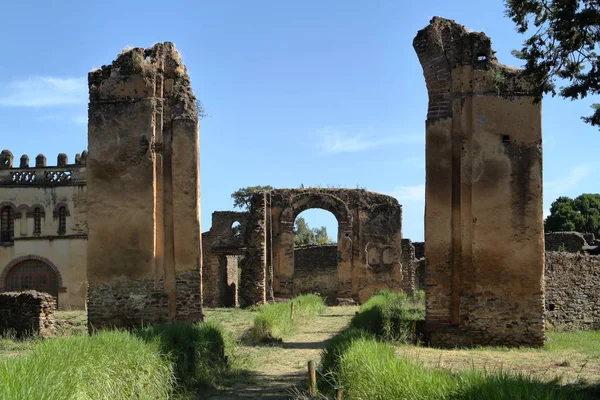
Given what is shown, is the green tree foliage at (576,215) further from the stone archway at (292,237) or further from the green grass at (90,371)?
the green grass at (90,371)

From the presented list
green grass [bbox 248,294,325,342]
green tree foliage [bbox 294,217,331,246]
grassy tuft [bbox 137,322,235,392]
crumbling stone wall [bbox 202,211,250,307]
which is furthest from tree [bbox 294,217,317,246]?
grassy tuft [bbox 137,322,235,392]

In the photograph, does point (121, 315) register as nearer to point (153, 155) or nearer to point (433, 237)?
point (153, 155)

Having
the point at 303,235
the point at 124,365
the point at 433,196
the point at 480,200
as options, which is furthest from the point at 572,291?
the point at 303,235

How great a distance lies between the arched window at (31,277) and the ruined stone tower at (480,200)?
76.9 feet

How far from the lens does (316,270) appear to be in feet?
109

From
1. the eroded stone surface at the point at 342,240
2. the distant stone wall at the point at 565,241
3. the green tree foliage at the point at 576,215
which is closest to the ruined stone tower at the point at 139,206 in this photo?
the eroded stone surface at the point at 342,240

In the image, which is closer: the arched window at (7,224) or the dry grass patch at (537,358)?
the dry grass patch at (537,358)

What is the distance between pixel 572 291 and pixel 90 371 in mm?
12241

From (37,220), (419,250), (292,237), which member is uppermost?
(37,220)

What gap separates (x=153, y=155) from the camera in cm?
1295

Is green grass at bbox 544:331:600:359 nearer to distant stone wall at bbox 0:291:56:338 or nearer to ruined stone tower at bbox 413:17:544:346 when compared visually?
ruined stone tower at bbox 413:17:544:346

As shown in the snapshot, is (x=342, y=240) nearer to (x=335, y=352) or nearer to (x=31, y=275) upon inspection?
(x=31, y=275)

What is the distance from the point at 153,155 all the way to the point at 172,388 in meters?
5.60

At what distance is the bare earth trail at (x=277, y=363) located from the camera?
31.0 feet
